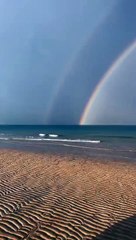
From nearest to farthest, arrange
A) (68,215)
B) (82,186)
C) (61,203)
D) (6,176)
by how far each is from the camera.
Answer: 1. (68,215)
2. (61,203)
3. (82,186)
4. (6,176)

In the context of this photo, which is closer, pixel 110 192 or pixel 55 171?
pixel 110 192

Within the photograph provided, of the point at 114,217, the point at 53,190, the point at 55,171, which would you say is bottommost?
the point at 114,217

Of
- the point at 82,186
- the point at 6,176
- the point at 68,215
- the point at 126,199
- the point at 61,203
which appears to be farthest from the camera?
the point at 6,176

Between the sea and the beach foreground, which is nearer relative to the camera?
the beach foreground

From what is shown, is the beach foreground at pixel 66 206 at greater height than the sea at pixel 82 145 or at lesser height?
lesser

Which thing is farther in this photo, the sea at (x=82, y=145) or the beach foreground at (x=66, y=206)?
the sea at (x=82, y=145)

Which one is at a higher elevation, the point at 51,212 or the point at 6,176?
the point at 6,176

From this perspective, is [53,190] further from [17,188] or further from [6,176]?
[6,176]

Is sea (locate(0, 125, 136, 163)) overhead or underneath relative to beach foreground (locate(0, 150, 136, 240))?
overhead

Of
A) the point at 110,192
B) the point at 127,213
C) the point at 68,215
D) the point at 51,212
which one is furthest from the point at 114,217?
the point at 110,192

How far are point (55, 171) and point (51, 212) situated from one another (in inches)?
280

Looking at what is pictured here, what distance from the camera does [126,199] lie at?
30.4ft

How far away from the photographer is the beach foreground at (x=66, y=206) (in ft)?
20.4

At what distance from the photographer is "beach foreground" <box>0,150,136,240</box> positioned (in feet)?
20.4
